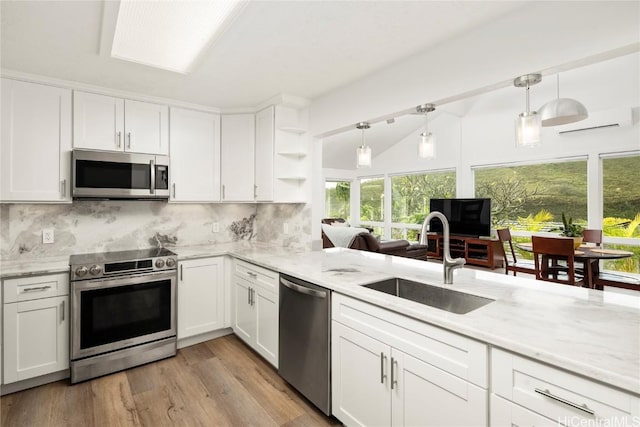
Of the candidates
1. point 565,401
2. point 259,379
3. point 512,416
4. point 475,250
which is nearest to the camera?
point 565,401

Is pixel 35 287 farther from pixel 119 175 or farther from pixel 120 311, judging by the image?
pixel 119 175

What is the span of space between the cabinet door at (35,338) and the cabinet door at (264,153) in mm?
1779

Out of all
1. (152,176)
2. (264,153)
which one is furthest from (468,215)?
(152,176)

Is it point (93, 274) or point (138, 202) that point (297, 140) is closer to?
point (138, 202)

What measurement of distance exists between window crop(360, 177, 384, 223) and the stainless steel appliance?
6.46 meters

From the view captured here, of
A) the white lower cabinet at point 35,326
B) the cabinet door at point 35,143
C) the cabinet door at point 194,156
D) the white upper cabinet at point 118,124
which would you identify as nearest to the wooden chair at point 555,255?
the cabinet door at point 194,156

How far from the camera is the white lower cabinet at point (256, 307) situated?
242cm

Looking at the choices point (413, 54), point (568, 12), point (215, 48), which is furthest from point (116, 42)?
point (568, 12)

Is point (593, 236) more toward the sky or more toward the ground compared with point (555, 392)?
more toward the sky

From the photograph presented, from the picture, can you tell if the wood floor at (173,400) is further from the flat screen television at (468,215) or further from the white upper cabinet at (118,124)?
the flat screen television at (468,215)

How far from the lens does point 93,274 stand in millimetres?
2371

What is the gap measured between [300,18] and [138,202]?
239 centimetres

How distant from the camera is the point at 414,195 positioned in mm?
7781

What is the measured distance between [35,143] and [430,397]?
317 cm
